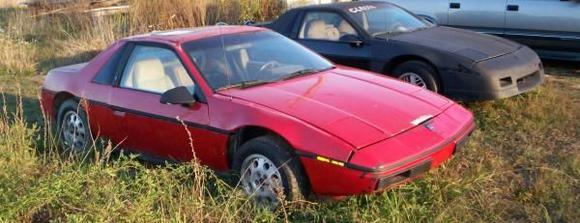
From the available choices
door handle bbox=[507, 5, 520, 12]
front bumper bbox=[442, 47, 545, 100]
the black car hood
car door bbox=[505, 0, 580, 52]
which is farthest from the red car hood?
door handle bbox=[507, 5, 520, 12]

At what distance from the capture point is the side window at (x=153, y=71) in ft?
16.3

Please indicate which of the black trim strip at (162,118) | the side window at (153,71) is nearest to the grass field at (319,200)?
the black trim strip at (162,118)

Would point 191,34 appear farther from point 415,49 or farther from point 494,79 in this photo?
point 494,79

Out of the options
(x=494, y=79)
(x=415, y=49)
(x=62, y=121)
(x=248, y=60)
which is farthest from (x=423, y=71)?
(x=62, y=121)

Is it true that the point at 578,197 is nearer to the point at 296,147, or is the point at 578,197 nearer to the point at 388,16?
the point at 296,147

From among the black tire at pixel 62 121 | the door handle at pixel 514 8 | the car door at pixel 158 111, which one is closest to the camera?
the car door at pixel 158 111

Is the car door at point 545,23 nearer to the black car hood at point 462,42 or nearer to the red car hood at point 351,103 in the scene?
the black car hood at point 462,42

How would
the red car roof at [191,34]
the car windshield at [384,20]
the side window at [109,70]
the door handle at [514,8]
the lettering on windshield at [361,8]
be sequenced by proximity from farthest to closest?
the door handle at [514,8], the lettering on windshield at [361,8], the car windshield at [384,20], the side window at [109,70], the red car roof at [191,34]

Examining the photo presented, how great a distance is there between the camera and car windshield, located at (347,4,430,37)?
23.1 feet

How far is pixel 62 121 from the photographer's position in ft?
19.7

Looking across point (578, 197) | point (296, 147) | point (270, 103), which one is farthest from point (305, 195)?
point (578, 197)

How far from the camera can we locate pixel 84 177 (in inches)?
156

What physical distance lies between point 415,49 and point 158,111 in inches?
117

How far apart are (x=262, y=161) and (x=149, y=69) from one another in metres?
1.63
